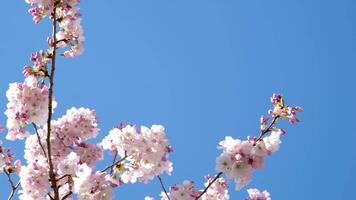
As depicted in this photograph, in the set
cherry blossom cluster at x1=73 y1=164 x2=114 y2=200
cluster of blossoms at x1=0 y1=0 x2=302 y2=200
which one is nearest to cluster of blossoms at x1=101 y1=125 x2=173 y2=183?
cluster of blossoms at x1=0 y1=0 x2=302 y2=200

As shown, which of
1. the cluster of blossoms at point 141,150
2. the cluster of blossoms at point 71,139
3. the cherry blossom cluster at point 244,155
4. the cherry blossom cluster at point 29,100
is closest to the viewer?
the cherry blossom cluster at point 244,155

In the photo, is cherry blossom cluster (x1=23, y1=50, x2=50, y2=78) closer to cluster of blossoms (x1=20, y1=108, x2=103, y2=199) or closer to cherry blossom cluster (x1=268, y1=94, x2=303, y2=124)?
cluster of blossoms (x1=20, y1=108, x2=103, y2=199)

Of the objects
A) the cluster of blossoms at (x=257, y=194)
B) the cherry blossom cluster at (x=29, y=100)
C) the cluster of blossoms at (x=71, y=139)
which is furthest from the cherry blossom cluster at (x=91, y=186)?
the cluster of blossoms at (x=257, y=194)

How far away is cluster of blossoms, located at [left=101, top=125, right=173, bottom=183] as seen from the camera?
7.09 meters

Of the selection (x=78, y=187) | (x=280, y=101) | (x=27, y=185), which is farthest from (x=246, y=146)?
(x=27, y=185)

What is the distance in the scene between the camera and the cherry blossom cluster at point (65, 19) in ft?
22.6

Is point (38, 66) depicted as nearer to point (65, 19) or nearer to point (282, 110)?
point (65, 19)

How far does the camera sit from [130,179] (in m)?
7.44

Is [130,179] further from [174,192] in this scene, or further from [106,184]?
[106,184]

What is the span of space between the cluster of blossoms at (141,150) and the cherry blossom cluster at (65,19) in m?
1.39

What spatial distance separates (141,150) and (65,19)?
2.15 meters

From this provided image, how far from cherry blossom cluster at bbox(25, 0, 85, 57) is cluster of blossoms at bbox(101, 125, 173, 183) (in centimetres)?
139

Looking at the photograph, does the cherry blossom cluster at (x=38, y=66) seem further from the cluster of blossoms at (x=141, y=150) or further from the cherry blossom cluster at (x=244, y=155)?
the cherry blossom cluster at (x=244, y=155)

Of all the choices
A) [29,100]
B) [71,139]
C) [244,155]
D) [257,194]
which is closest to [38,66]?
[29,100]
